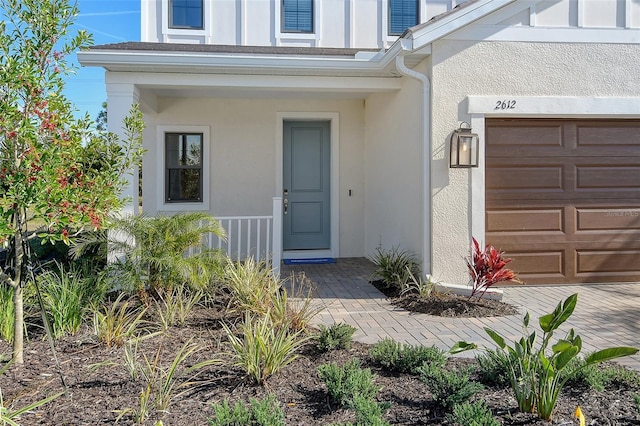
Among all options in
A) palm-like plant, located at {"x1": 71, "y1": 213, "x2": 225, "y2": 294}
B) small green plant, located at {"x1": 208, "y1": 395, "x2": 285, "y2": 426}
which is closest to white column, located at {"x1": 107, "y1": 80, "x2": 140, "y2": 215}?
palm-like plant, located at {"x1": 71, "y1": 213, "x2": 225, "y2": 294}

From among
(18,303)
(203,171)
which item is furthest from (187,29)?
(18,303)

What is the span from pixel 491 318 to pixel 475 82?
289 centimetres

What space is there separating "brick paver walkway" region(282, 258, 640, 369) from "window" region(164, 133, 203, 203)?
3030 mm

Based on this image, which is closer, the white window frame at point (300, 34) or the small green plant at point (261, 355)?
the small green plant at point (261, 355)

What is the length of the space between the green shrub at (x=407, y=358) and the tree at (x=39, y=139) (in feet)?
7.42

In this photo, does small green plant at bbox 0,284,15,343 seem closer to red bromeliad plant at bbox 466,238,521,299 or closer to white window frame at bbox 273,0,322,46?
red bromeliad plant at bbox 466,238,521,299

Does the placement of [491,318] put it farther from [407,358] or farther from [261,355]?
[261,355]

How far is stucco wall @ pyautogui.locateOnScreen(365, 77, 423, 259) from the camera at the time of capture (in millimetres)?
6266

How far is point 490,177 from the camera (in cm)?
619

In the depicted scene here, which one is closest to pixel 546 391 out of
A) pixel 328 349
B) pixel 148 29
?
pixel 328 349

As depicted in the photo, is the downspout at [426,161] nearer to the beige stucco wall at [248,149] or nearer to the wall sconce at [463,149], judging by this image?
the wall sconce at [463,149]

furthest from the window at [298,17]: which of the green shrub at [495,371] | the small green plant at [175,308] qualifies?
the green shrub at [495,371]

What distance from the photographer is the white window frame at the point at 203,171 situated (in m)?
8.23

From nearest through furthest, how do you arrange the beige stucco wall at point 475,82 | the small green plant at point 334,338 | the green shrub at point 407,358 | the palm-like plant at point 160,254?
the green shrub at point 407,358, the small green plant at point 334,338, the palm-like plant at point 160,254, the beige stucco wall at point 475,82
